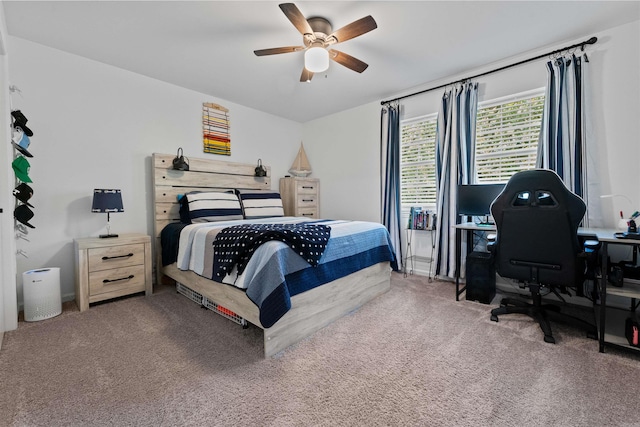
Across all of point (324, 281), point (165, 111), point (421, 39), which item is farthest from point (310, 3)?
point (165, 111)

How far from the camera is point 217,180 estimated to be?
12.3 feet

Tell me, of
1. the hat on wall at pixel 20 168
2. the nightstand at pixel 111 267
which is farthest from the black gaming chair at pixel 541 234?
the hat on wall at pixel 20 168

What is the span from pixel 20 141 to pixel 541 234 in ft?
13.8

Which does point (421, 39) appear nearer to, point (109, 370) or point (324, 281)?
point (324, 281)

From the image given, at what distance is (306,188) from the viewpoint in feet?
15.1

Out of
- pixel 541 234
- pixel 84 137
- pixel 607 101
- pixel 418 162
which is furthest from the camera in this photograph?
pixel 418 162

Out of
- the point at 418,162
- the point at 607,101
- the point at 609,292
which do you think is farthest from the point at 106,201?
the point at 607,101

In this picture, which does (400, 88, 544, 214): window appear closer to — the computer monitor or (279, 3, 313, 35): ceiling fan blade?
the computer monitor

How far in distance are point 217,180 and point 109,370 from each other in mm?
2598

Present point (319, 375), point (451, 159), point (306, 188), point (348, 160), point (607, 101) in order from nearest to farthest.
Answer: point (319, 375)
point (607, 101)
point (451, 159)
point (348, 160)
point (306, 188)

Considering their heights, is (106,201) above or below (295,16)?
below

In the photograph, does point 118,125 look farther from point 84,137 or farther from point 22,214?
point 22,214

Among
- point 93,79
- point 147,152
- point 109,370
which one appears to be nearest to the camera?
point 109,370

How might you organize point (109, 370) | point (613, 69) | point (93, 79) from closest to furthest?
point (109, 370)
point (613, 69)
point (93, 79)
